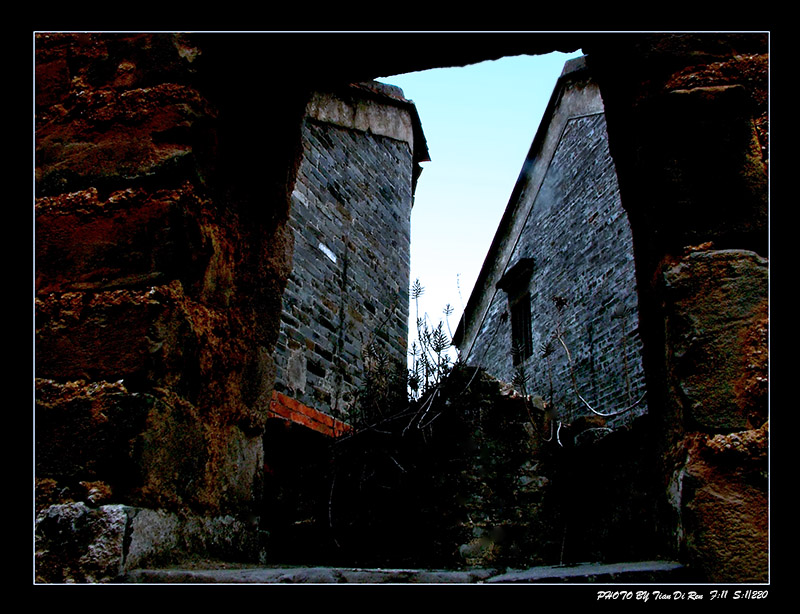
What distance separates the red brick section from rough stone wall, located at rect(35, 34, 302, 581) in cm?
371

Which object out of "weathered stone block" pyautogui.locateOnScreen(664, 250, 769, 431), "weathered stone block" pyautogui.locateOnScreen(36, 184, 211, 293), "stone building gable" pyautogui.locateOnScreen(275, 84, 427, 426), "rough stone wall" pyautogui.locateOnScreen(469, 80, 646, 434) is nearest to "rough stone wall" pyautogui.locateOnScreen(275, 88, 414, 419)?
"stone building gable" pyautogui.locateOnScreen(275, 84, 427, 426)

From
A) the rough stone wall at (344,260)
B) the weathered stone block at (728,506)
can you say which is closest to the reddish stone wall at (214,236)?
the weathered stone block at (728,506)

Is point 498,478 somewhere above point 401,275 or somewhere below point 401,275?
below

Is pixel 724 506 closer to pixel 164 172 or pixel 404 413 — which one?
pixel 164 172

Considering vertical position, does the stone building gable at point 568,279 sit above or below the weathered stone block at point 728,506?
above

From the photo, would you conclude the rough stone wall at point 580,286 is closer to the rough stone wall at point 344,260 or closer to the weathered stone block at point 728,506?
the rough stone wall at point 344,260

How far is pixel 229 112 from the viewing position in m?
1.84

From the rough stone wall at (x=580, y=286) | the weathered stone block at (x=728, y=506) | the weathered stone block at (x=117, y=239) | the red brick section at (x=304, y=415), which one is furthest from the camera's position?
the rough stone wall at (x=580, y=286)

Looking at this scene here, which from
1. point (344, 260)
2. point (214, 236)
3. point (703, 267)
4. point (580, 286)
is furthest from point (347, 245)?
point (703, 267)

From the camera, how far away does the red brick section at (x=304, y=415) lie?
5.66 metres

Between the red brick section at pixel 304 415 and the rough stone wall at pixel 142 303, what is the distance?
3.71m

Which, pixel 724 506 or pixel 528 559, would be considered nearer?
pixel 724 506

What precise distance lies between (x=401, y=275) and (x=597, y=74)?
7.09 m
